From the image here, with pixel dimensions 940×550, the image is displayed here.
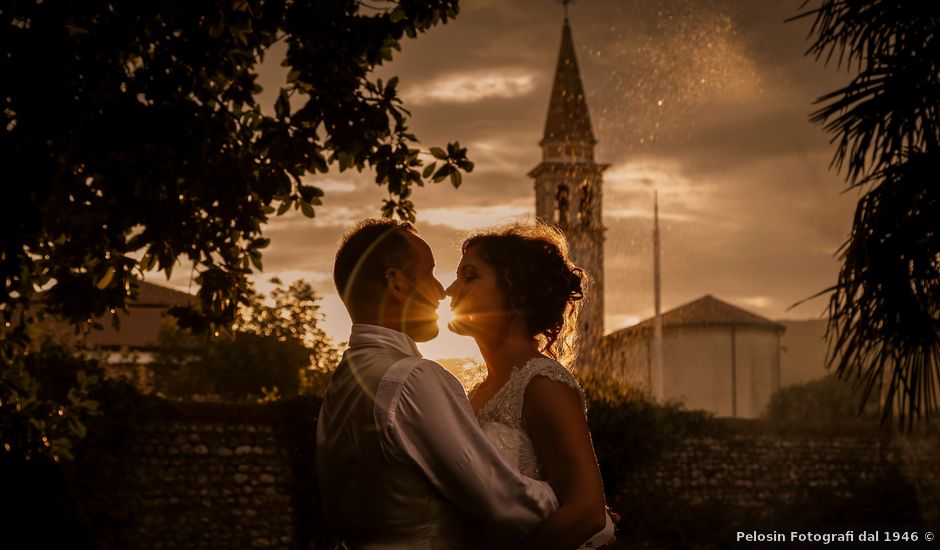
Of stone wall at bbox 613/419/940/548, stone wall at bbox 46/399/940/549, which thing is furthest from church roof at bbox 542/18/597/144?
stone wall at bbox 46/399/940/549

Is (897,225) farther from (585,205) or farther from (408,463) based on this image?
(585,205)

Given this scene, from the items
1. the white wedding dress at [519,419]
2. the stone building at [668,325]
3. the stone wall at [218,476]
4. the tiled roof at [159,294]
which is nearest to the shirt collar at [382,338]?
the white wedding dress at [519,419]

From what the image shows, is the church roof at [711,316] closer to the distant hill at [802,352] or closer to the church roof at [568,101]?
the church roof at [568,101]

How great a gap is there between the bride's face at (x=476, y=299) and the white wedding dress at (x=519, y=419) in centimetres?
22

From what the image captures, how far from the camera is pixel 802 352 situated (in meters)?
75.0

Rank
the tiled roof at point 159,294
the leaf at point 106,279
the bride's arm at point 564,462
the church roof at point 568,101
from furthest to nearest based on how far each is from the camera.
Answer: the church roof at point 568,101 < the tiled roof at point 159,294 < the leaf at point 106,279 < the bride's arm at point 564,462

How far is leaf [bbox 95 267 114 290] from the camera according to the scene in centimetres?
571

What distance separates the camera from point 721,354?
172 feet

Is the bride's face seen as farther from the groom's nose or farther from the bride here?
the groom's nose

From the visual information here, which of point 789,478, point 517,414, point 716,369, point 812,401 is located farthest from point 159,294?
point 517,414

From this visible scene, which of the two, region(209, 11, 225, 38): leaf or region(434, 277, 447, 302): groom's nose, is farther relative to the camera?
region(209, 11, 225, 38): leaf

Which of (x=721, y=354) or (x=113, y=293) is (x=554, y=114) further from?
(x=113, y=293)

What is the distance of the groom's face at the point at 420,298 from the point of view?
2.89 m

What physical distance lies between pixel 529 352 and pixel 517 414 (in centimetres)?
29
